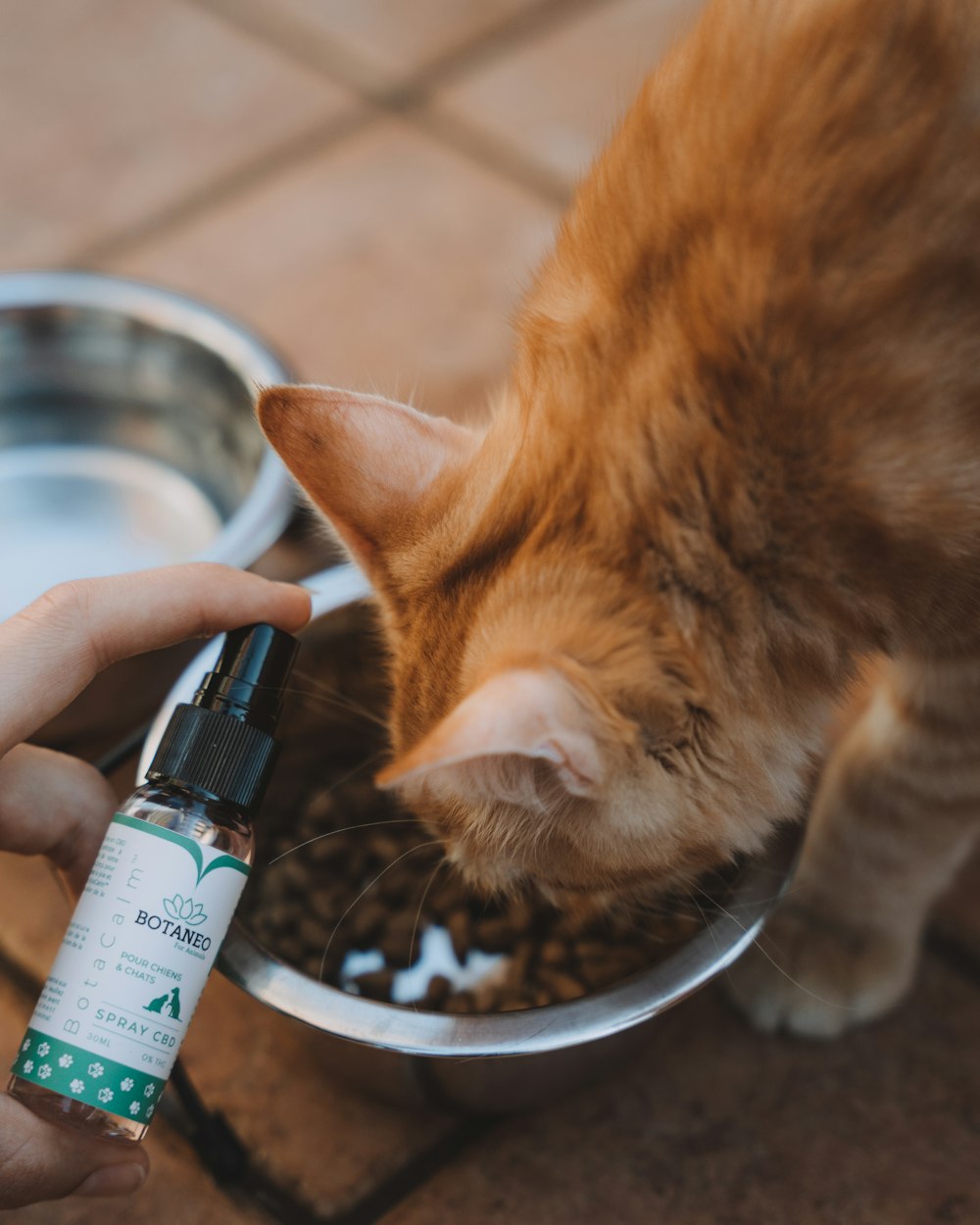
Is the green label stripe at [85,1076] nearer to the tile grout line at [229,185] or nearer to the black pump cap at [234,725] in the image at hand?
the black pump cap at [234,725]

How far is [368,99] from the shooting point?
90.4 inches

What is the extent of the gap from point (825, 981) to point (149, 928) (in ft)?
2.45

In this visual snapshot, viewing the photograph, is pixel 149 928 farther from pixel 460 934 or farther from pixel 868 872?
pixel 868 872

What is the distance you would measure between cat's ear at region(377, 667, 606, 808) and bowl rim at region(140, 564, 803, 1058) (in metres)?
0.24

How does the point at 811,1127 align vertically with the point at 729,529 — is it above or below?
below

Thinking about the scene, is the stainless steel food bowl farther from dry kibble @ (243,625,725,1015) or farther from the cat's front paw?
the cat's front paw

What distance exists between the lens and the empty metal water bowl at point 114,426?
4.96 ft

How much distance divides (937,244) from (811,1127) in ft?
2.74

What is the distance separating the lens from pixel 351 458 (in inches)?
34.4

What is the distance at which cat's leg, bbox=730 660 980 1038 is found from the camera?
1137 mm

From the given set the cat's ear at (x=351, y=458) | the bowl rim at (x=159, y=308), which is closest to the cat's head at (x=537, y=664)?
the cat's ear at (x=351, y=458)

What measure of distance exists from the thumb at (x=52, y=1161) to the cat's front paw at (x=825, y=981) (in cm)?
64

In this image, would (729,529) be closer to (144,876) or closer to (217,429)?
(144,876)

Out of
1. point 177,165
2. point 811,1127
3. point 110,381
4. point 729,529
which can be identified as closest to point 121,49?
point 177,165
